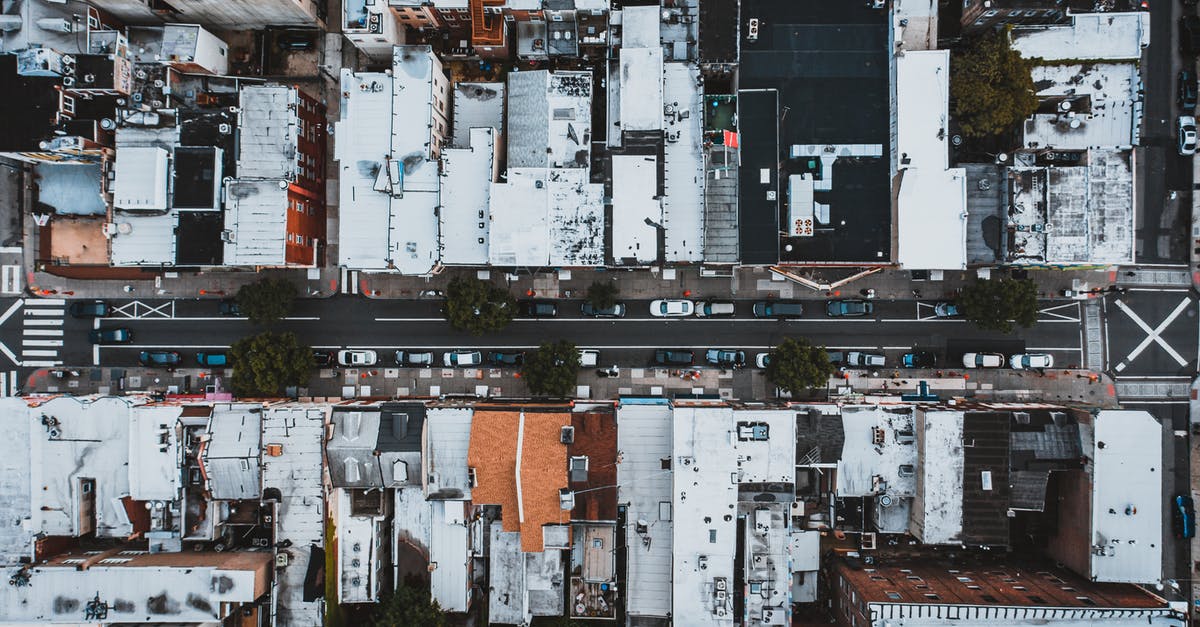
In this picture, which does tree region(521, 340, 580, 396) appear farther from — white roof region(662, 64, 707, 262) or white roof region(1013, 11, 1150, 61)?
white roof region(1013, 11, 1150, 61)

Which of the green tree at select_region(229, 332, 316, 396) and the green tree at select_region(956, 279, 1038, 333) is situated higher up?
the green tree at select_region(956, 279, 1038, 333)

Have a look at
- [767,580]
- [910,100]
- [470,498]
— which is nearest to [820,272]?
[910,100]

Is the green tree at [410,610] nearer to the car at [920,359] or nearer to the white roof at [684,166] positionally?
the white roof at [684,166]

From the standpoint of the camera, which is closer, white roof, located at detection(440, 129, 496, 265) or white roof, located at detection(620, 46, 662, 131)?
white roof, located at detection(620, 46, 662, 131)

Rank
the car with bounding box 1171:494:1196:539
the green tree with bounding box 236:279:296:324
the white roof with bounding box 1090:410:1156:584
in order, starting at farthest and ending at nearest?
1. the car with bounding box 1171:494:1196:539
2. the green tree with bounding box 236:279:296:324
3. the white roof with bounding box 1090:410:1156:584

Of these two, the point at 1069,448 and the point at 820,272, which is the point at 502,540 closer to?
the point at 820,272

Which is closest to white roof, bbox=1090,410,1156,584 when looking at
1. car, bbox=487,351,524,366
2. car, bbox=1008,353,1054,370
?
car, bbox=1008,353,1054,370

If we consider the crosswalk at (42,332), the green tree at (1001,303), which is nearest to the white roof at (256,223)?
the crosswalk at (42,332)

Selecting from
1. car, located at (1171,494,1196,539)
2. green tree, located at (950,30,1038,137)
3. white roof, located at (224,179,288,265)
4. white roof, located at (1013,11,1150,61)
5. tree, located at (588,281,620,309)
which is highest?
white roof, located at (1013,11,1150,61)
